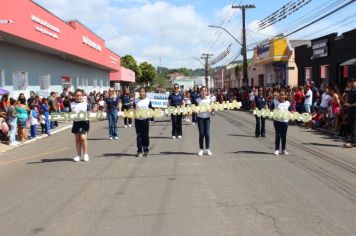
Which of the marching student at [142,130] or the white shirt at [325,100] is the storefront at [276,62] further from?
the marching student at [142,130]

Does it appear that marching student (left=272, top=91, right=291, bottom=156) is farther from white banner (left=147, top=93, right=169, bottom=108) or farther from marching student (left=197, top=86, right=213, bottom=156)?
white banner (left=147, top=93, right=169, bottom=108)

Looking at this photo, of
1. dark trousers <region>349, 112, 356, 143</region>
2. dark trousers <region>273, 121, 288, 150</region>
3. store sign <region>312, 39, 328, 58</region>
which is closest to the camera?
dark trousers <region>273, 121, 288, 150</region>

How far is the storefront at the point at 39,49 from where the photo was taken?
19266 millimetres

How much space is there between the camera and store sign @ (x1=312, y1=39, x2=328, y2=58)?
32.0 m

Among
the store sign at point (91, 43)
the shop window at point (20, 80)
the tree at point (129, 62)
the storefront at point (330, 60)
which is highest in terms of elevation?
the tree at point (129, 62)

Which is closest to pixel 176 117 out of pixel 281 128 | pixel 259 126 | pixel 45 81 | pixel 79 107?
pixel 259 126

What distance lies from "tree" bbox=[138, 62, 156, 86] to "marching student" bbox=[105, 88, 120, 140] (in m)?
84.6

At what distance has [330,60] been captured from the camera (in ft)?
103

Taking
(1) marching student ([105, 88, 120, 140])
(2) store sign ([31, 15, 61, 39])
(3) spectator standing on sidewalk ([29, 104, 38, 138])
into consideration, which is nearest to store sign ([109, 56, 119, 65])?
(2) store sign ([31, 15, 61, 39])

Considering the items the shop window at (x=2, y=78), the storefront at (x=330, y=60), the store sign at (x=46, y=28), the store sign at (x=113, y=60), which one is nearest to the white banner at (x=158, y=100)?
the store sign at (x=46, y=28)

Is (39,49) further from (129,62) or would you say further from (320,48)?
(129,62)

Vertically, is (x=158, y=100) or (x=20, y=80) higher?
(x=20, y=80)

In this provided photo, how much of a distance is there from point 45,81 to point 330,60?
1842 centimetres

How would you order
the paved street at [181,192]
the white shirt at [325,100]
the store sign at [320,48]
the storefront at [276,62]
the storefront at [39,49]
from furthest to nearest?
1. the storefront at [276,62]
2. the store sign at [320,48]
3. the storefront at [39,49]
4. the white shirt at [325,100]
5. the paved street at [181,192]
